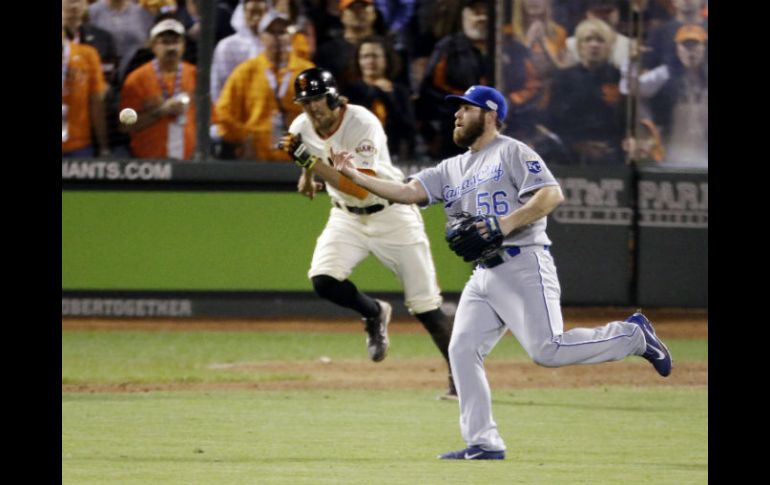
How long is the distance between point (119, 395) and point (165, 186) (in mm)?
4571

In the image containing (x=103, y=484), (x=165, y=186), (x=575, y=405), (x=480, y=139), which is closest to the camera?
(x=103, y=484)

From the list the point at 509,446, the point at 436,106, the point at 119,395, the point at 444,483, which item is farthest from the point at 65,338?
the point at 444,483

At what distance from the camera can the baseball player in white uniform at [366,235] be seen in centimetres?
1000

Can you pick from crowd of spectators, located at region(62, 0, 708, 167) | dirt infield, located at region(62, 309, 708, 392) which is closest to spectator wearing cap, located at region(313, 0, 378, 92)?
crowd of spectators, located at region(62, 0, 708, 167)

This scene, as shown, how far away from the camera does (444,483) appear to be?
21.6ft

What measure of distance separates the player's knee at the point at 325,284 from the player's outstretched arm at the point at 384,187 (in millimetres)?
2566

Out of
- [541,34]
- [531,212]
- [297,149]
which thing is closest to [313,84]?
[297,149]

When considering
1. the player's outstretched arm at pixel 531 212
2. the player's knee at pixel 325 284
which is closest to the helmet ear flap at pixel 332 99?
the player's knee at pixel 325 284

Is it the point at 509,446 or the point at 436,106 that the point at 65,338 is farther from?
the point at 509,446

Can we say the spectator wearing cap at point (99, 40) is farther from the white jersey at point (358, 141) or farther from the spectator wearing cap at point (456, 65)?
the white jersey at point (358, 141)

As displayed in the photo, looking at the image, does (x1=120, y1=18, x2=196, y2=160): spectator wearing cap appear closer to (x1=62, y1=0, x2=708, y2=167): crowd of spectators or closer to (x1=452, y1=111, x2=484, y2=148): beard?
(x1=62, y1=0, x2=708, y2=167): crowd of spectators

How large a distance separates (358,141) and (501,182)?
9.09 ft

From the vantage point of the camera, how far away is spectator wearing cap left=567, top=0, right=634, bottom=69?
14.6 m
